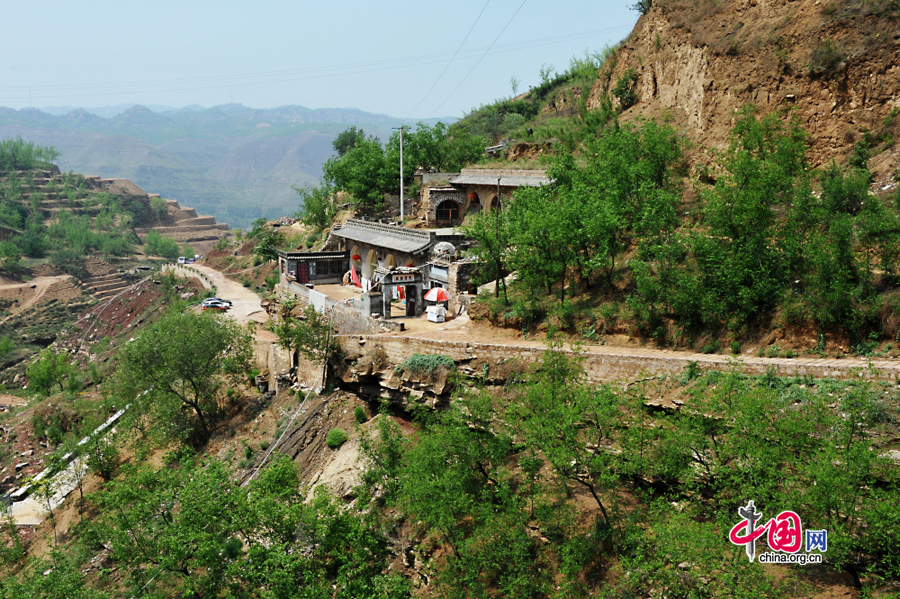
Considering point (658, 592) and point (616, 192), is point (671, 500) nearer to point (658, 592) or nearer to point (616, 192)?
point (658, 592)

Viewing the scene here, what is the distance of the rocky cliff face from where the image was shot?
2444cm

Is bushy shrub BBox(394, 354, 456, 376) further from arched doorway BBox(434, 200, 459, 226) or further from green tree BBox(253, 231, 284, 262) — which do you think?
green tree BBox(253, 231, 284, 262)

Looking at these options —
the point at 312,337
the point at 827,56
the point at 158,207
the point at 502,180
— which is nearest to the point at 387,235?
the point at 502,180

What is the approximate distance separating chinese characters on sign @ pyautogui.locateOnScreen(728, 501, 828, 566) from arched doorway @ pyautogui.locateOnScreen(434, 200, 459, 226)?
114 feet

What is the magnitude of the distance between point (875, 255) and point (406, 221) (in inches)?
1313

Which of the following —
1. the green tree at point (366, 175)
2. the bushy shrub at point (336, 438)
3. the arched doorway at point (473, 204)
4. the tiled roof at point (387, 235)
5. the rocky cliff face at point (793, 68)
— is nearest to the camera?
the rocky cliff face at point (793, 68)

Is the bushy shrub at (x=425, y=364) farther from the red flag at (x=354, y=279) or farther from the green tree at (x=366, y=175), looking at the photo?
the green tree at (x=366, y=175)

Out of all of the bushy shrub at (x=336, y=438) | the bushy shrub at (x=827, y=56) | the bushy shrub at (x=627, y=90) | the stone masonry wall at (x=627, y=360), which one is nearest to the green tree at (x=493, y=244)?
the stone masonry wall at (x=627, y=360)

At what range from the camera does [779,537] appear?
13.9 meters

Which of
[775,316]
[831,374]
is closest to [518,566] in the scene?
[831,374]

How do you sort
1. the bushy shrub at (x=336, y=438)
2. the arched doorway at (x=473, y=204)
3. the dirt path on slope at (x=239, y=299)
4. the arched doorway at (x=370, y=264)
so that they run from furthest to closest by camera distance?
the arched doorway at (x=473, y=204) → the dirt path on slope at (x=239, y=299) → the arched doorway at (x=370, y=264) → the bushy shrub at (x=336, y=438)

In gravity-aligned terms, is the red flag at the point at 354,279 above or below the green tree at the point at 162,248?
above

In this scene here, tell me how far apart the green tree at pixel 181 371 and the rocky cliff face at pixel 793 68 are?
27134 millimetres

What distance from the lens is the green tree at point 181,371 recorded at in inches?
1293
